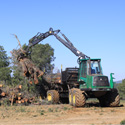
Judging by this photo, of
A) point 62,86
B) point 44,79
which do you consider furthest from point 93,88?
point 44,79

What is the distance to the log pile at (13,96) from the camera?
56.9 feet

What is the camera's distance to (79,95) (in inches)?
563

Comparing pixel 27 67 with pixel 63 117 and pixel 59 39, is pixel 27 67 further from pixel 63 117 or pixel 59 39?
pixel 63 117

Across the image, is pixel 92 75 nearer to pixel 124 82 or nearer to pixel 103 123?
pixel 103 123

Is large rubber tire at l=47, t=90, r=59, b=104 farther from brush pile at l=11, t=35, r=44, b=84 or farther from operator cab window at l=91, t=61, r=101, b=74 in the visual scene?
operator cab window at l=91, t=61, r=101, b=74

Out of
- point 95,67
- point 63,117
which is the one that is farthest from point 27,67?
point 63,117

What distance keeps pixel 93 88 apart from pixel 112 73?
1.57m

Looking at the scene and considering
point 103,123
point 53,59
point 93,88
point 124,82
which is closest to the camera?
point 103,123

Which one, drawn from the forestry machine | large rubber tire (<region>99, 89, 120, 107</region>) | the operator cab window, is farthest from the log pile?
large rubber tire (<region>99, 89, 120, 107</region>)

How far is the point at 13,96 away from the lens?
17422 mm

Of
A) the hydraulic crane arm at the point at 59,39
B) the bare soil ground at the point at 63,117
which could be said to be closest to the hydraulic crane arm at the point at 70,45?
the hydraulic crane arm at the point at 59,39

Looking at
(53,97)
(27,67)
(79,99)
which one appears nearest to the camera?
(79,99)

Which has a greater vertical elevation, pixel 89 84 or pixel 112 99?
pixel 89 84

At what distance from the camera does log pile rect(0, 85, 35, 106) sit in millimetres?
17344
